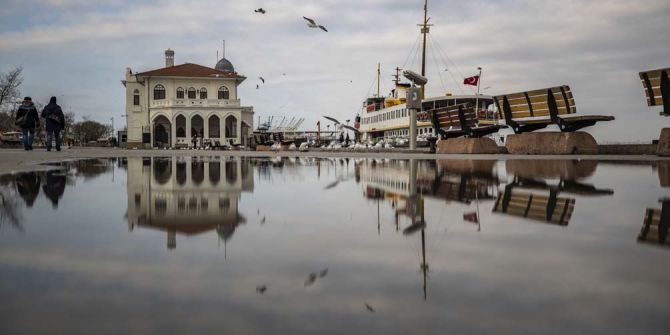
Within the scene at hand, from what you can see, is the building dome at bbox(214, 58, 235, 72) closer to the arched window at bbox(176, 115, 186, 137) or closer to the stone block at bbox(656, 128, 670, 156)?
the arched window at bbox(176, 115, 186, 137)

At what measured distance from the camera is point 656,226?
392 centimetres

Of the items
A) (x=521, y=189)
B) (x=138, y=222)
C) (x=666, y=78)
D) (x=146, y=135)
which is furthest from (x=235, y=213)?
(x=146, y=135)

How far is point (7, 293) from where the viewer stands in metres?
2.12

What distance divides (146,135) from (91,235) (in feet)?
194

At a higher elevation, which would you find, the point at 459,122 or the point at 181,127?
the point at 181,127

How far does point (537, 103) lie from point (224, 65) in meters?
59.7

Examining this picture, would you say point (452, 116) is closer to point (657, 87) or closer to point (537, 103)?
point (537, 103)

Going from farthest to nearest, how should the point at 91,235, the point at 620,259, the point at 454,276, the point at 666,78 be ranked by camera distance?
the point at 666,78, the point at 91,235, the point at 620,259, the point at 454,276

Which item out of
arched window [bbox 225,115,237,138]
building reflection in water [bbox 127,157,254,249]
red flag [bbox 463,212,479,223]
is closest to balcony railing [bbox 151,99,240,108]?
arched window [bbox 225,115,237,138]

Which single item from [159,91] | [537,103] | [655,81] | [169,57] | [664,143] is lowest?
[664,143]

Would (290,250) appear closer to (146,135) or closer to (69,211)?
(69,211)

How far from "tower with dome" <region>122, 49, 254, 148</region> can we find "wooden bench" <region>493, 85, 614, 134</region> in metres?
41.5

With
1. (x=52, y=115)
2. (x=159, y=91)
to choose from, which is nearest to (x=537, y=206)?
(x=52, y=115)

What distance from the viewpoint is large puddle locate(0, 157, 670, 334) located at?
1.86m
